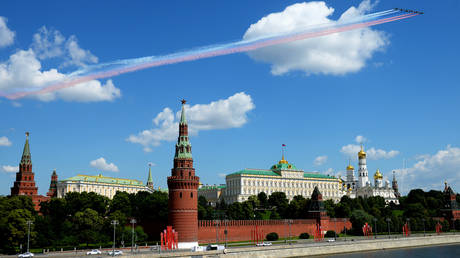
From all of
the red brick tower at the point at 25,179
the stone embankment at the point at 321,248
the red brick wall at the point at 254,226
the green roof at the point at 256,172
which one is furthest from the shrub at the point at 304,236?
the green roof at the point at 256,172

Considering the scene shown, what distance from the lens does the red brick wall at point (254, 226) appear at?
93625 mm

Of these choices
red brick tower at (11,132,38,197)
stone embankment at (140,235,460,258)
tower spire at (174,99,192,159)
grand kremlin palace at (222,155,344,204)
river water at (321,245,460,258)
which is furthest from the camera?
grand kremlin palace at (222,155,344,204)

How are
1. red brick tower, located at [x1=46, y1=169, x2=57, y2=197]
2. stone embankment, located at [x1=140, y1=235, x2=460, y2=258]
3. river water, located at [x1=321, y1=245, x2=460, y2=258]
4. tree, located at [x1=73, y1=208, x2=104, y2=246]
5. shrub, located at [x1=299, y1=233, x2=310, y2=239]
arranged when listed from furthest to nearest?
1. red brick tower, located at [x1=46, y1=169, x2=57, y2=197]
2. shrub, located at [x1=299, y1=233, x2=310, y2=239]
3. tree, located at [x1=73, y1=208, x2=104, y2=246]
4. river water, located at [x1=321, y1=245, x2=460, y2=258]
5. stone embankment, located at [x1=140, y1=235, x2=460, y2=258]

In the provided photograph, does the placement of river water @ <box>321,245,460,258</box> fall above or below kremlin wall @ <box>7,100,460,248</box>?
below

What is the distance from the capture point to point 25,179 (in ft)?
435

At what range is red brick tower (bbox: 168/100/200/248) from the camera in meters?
86.6

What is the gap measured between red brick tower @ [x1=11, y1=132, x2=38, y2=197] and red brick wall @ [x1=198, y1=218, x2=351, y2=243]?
199ft

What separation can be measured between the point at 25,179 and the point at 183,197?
2502 inches

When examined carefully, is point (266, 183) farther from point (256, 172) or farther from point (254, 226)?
point (254, 226)

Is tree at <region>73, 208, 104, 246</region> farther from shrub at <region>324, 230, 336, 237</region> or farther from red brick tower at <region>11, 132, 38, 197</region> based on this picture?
shrub at <region>324, 230, 336, 237</region>

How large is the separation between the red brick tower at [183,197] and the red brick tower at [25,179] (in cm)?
5976

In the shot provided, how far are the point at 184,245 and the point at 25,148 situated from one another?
6994cm

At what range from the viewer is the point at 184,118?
9269 centimetres

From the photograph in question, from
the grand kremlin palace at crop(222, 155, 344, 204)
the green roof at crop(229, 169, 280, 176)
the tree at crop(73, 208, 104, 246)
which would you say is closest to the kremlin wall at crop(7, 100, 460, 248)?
the tree at crop(73, 208, 104, 246)
